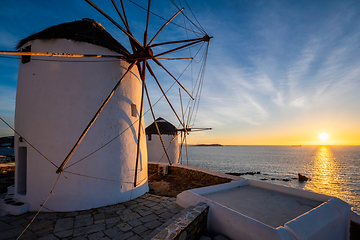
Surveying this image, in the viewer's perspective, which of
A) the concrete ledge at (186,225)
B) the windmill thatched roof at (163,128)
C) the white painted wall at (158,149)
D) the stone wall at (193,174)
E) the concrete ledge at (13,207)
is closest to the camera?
the concrete ledge at (186,225)

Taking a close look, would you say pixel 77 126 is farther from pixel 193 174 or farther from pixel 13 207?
pixel 193 174

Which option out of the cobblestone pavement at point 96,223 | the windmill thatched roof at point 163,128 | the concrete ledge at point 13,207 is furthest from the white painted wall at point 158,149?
the concrete ledge at point 13,207

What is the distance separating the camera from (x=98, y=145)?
534 cm

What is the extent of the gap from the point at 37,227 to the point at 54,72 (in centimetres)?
424

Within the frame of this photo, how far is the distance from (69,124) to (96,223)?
2923mm

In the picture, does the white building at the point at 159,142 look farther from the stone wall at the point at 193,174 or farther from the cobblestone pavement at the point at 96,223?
the cobblestone pavement at the point at 96,223

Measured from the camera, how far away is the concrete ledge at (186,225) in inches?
118

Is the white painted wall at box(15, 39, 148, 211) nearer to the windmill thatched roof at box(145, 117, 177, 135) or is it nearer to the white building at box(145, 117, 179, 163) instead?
the white building at box(145, 117, 179, 163)

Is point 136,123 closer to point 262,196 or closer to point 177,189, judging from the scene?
point 177,189

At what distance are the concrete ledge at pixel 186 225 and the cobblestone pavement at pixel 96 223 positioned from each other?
0.86ft

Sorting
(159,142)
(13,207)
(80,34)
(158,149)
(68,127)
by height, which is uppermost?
(80,34)

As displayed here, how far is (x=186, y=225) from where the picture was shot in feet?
10.8

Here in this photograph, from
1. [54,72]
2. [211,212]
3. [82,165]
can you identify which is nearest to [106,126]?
[82,165]

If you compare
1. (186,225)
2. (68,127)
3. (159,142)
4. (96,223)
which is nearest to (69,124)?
(68,127)
